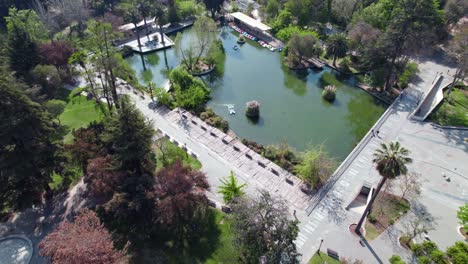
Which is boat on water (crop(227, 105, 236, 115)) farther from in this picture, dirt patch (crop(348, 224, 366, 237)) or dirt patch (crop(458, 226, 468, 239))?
dirt patch (crop(458, 226, 468, 239))

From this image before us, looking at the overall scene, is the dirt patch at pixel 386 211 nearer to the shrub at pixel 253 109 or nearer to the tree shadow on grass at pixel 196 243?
the tree shadow on grass at pixel 196 243

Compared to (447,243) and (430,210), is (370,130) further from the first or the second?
(447,243)

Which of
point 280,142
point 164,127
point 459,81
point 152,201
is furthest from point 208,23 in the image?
point 459,81

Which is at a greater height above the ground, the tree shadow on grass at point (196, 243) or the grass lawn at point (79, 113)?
the tree shadow on grass at point (196, 243)

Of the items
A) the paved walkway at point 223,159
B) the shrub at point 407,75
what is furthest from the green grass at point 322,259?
the shrub at point 407,75

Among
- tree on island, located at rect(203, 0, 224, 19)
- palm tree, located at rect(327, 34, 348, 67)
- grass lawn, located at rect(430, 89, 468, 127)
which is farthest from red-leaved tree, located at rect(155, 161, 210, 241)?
tree on island, located at rect(203, 0, 224, 19)

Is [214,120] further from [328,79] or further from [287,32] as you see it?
[287,32]
